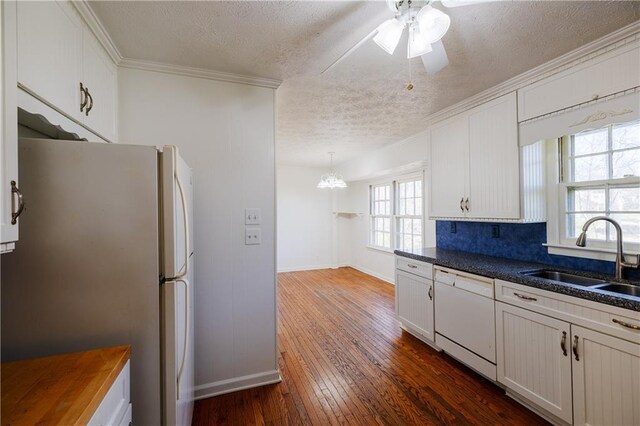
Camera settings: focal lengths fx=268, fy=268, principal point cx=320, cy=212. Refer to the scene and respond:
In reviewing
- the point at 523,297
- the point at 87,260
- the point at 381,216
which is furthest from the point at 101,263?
the point at 381,216

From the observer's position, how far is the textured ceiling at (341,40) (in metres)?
1.37

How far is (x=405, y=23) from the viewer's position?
3.98 ft

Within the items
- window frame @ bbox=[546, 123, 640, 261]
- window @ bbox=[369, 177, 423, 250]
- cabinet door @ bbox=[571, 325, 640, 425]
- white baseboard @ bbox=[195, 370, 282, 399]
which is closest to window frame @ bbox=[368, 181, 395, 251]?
window @ bbox=[369, 177, 423, 250]

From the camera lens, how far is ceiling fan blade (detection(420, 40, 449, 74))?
4.20ft

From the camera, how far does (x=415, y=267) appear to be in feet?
8.80

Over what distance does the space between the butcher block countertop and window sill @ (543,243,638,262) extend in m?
2.78

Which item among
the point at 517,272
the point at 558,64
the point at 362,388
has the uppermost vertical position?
the point at 558,64

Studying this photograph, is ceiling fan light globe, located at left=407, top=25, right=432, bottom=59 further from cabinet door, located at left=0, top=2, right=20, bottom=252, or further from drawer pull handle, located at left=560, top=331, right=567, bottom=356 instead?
drawer pull handle, located at left=560, top=331, right=567, bottom=356

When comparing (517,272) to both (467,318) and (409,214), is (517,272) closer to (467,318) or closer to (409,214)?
(467,318)

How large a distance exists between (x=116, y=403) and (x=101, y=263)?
0.51m

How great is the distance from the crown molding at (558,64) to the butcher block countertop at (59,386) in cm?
294

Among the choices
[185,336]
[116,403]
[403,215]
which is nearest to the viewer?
[116,403]

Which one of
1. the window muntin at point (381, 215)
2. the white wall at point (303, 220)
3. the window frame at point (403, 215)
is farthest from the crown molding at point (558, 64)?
the white wall at point (303, 220)

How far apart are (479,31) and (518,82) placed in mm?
836
